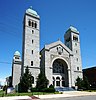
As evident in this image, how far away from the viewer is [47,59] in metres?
41.6

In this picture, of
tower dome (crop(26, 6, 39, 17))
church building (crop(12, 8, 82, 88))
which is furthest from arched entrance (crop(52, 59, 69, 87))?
tower dome (crop(26, 6, 39, 17))

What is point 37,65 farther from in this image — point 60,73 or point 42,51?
point 60,73

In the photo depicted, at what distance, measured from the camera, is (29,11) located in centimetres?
4456

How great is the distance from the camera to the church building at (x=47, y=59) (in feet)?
131

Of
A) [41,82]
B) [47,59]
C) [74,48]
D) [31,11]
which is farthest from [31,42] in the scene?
[74,48]

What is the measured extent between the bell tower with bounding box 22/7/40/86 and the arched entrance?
6.93m

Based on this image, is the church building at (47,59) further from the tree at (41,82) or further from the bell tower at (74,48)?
the tree at (41,82)

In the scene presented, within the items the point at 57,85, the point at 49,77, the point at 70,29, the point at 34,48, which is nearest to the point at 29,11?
the point at 34,48

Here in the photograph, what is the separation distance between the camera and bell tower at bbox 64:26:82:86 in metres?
46.8

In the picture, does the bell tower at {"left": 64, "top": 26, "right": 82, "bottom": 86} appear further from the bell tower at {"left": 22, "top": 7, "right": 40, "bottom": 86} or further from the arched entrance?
the bell tower at {"left": 22, "top": 7, "right": 40, "bottom": 86}

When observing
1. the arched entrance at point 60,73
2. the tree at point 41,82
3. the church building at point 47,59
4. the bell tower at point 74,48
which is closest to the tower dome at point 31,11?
the church building at point 47,59

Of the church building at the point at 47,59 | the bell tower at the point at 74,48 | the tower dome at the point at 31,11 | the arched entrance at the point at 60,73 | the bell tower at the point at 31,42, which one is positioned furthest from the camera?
the bell tower at the point at 74,48

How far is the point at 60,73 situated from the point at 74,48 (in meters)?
10.7

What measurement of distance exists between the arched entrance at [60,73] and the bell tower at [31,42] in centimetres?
693
